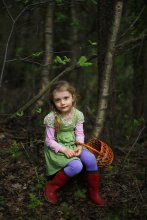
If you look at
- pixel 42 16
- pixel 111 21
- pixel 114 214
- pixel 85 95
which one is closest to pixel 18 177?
pixel 114 214

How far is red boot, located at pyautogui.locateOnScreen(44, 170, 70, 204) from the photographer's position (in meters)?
4.89

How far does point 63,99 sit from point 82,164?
0.77 m

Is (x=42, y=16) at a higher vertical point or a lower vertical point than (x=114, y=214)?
higher

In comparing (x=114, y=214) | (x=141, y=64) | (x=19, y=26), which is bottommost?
(x=114, y=214)

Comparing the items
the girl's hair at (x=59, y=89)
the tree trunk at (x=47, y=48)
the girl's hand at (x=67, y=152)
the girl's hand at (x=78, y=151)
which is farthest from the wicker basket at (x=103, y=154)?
the tree trunk at (x=47, y=48)

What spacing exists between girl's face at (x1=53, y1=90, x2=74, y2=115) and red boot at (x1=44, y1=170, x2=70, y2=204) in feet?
2.39

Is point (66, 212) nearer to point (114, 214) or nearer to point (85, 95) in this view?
point (114, 214)

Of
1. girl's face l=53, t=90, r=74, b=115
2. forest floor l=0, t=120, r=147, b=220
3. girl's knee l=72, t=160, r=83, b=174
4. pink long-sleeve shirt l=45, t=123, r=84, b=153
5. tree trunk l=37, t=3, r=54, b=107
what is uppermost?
tree trunk l=37, t=3, r=54, b=107

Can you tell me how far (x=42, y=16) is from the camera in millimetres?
7160

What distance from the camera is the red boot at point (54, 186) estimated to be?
4891mm

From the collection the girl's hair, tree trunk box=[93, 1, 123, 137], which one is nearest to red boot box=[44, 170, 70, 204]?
the girl's hair

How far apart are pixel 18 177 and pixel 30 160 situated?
35 cm

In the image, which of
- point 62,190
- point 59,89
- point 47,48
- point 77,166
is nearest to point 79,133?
point 77,166

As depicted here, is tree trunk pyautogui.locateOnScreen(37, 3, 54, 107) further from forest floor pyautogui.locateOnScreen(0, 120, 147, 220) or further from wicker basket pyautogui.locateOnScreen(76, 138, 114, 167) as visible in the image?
wicker basket pyautogui.locateOnScreen(76, 138, 114, 167)
